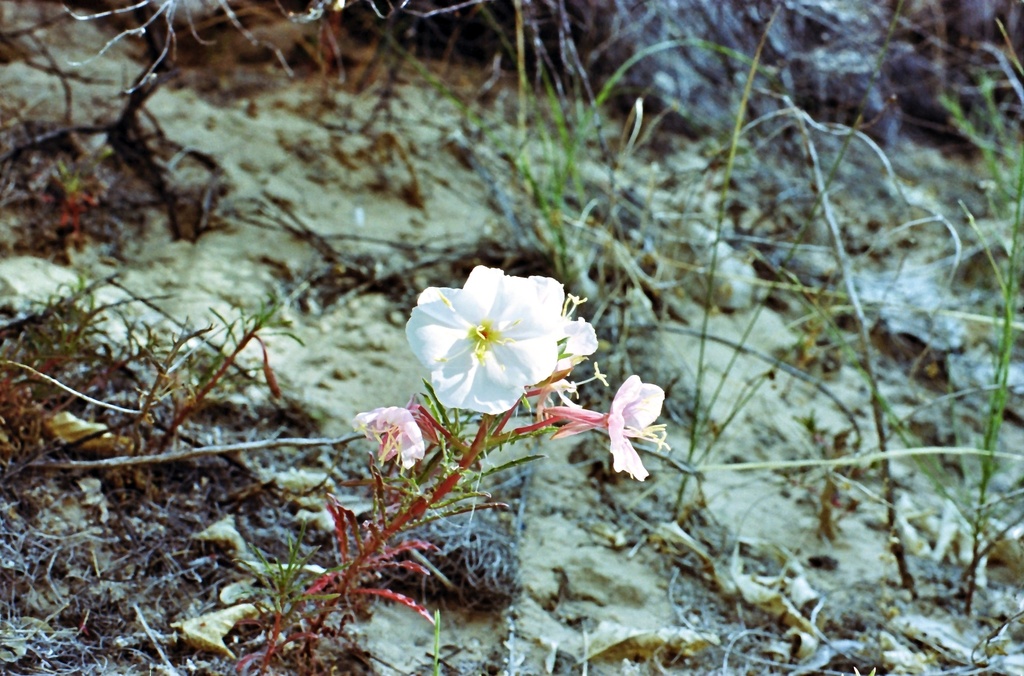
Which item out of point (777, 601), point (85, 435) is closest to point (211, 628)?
point (85, 435)

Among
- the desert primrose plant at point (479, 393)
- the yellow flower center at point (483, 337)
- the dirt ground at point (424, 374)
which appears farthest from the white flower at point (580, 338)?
the dirt ground at point (424, 374)

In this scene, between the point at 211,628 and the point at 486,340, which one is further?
the point at 211,628

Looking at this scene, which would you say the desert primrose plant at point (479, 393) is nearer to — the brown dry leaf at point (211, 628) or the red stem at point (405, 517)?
the red stem at point (405, 517)

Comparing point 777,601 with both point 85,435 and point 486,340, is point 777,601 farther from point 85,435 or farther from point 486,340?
point 85,435

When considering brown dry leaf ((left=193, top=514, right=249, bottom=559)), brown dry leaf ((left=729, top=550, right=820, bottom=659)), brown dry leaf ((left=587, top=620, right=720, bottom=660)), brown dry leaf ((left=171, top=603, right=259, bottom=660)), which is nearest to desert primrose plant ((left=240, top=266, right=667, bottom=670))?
brown dry leaf ((left=171, top=603, right=259, bottom=660))

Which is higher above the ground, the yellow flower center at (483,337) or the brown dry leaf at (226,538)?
the yellow flower center at (483,337)

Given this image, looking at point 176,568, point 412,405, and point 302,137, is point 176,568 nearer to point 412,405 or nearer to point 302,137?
point 412,405

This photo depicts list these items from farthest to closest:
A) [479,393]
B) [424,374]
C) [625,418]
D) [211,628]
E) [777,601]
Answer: [424,374]
[777,601]
[211,628]
[625,418]
[479,393]

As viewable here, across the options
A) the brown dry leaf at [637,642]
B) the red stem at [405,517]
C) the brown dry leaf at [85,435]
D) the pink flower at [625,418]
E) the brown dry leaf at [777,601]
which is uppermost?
the pink flower at [625,418]
